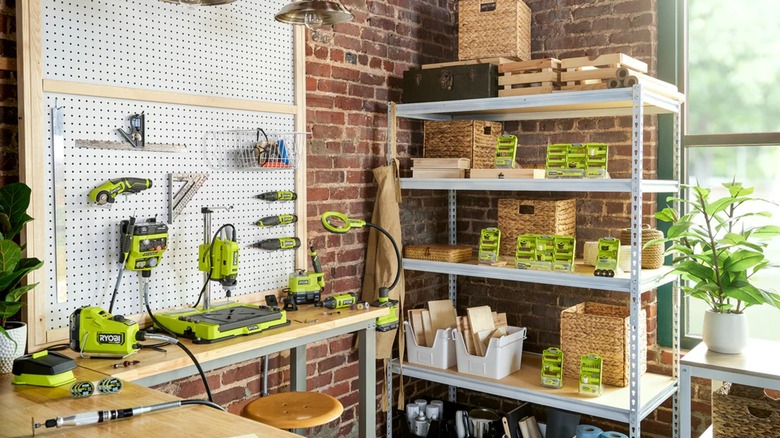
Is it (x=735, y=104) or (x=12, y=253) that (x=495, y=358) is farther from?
(x=12, y=253)

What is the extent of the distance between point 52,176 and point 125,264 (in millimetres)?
391

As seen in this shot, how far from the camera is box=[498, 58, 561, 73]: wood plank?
3.35 metres

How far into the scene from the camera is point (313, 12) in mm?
2512

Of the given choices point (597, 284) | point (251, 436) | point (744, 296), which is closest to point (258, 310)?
point (251, 436)

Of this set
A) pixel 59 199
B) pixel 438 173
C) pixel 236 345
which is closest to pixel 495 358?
pixel 438 173

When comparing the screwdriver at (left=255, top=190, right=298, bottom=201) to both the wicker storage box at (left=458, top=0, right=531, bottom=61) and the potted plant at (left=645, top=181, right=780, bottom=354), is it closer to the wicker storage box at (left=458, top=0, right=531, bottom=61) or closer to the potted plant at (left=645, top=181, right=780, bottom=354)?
the wicker storage box at (left=458, top=0, right=531, bottom=61)

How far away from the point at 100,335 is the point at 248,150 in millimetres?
1104

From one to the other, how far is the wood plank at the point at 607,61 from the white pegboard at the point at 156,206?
53.1 inches

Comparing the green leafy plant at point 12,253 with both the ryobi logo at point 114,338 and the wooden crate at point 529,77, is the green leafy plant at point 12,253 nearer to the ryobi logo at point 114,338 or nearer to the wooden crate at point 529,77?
the ryobi logo at point 114,338

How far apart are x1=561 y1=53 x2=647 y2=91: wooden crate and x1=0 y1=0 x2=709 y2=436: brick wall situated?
23.4 inches

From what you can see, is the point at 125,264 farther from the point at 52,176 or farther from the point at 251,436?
the point at 251,436

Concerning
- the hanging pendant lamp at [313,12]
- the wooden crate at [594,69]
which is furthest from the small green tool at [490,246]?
the hanging pendant lamp at [313,12]

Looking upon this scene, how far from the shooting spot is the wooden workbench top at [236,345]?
82.9 inches

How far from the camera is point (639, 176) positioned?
3018 millimetres
